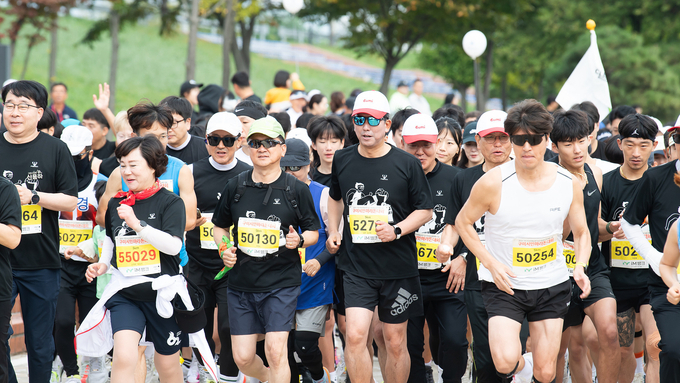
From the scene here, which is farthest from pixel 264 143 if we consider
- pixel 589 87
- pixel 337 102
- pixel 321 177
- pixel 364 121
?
pixel 337 102

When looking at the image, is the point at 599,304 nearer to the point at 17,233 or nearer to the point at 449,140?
the point at 449,140

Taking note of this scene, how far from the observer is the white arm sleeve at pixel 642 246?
16.6 feet

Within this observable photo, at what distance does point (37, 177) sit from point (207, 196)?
4.58 feet

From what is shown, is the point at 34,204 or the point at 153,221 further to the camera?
the point at 34,204

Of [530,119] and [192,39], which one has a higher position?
[530,119]

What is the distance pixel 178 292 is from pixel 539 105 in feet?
9.34

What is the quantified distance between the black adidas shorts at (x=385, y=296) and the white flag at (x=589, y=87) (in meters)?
4.24

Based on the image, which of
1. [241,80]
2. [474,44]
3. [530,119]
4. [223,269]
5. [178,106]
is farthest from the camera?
[474,44]

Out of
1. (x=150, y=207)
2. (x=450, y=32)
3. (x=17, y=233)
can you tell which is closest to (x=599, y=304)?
(x=150, y=207)

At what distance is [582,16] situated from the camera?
91.5ft

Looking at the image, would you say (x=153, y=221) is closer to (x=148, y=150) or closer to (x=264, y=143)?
(x=148, y=150)

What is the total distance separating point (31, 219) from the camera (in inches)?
222

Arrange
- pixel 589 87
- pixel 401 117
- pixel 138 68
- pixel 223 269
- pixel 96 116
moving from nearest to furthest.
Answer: pixel 223 269 → pixel 401 117 → pixel 96 116 → pixel 589 87 → pixel 138 68

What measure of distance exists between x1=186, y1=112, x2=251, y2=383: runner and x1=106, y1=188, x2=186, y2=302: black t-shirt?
2.98ft
